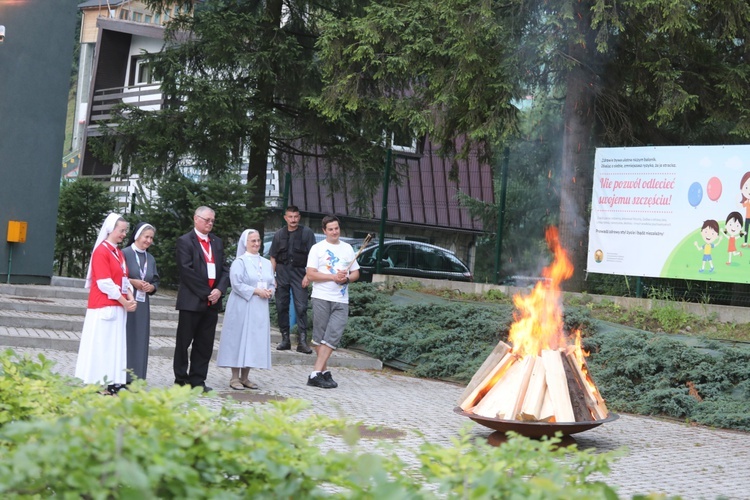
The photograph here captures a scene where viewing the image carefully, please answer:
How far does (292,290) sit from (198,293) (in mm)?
4324

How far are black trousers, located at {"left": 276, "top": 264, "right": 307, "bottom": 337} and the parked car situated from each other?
4.13 meters

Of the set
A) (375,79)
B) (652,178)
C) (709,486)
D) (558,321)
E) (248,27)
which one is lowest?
(709,486)

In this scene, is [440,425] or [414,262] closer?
[440,425]

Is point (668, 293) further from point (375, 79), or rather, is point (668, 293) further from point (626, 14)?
point (375, 79)

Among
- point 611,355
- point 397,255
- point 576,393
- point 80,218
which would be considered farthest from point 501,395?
point 80,218

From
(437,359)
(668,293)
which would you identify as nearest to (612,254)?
(668,293)

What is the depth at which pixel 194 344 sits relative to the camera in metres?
11.1

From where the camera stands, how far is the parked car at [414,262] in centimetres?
1923

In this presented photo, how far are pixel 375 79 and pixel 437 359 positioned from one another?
5.77 m

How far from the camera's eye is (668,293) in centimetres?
1451

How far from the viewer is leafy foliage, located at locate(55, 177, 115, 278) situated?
73.5 feet

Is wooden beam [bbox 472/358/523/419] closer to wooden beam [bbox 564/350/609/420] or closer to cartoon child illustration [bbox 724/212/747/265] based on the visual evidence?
wooden beam [bbox 564/350/609/420]

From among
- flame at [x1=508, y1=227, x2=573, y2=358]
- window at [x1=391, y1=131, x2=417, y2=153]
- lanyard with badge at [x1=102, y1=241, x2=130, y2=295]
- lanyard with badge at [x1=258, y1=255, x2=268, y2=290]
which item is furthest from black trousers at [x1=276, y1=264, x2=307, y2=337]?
window at [x1=391, y1=131, x2=417, y2=153]

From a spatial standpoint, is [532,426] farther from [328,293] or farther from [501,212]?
[501,212]
